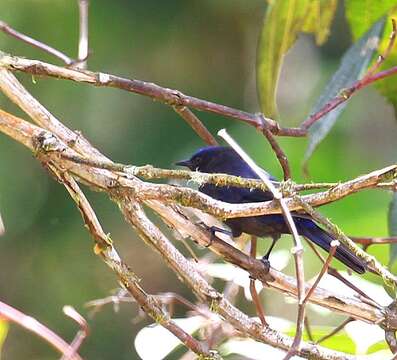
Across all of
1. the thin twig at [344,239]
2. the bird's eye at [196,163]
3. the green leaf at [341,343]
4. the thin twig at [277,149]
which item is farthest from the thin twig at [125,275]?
the bird's eye at [196,163]

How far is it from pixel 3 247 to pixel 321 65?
2.71 meters

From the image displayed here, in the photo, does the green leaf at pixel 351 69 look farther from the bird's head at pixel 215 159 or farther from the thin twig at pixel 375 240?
the bird's head at pixel 215 159

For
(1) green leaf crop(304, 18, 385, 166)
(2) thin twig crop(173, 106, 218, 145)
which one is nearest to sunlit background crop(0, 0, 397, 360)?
(1) green leaf crop(304, 18, 385, 166)

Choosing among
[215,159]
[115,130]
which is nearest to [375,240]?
[215,159]

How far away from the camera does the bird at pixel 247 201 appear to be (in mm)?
3070

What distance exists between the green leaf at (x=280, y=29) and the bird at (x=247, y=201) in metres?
0.33

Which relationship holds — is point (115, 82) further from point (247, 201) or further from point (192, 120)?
point (247, 201)

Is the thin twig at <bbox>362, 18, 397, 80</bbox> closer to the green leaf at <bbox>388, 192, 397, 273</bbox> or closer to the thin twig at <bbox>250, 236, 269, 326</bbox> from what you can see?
the green leaf at <bbox>388, 192, 397, 273</bbox>

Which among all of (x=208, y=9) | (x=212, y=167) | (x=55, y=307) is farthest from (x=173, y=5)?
(x=212, y=167)

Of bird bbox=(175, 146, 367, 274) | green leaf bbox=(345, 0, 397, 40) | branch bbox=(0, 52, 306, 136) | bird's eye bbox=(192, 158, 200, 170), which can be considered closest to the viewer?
branch bbox=(0, 52, 306, 136)

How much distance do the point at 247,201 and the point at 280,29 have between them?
0.70 m

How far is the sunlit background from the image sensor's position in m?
6.77

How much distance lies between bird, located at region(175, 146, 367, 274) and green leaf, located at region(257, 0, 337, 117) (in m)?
0.33

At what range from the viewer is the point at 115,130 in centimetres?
716
